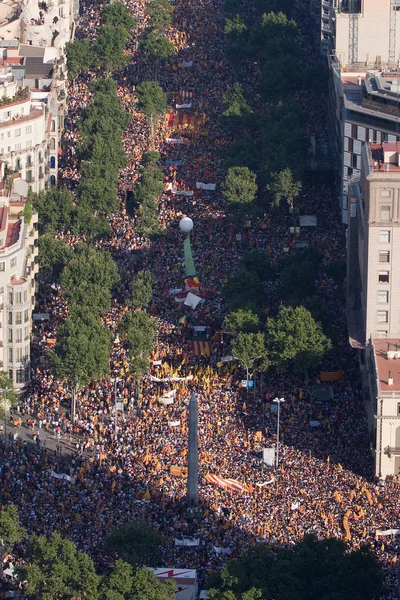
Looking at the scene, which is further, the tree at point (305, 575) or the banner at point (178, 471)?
the banner at point (178, 471)

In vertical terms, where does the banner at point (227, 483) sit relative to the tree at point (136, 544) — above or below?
below

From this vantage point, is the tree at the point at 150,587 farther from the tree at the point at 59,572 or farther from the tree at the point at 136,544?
the tree at the point at 136,544

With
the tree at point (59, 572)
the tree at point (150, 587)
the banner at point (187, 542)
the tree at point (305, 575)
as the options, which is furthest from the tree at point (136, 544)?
the tree at point (305, 575)

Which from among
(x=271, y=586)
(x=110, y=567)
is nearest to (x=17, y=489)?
(x=110, y=567)

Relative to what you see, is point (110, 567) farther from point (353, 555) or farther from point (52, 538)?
point (353, 555)

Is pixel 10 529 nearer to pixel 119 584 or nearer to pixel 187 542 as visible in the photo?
pixel 119 584

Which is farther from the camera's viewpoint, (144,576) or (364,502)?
(364,502)
